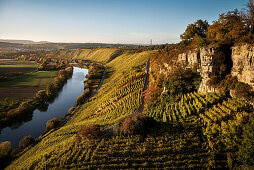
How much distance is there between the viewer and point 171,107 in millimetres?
32031

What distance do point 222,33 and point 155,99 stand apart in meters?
23.3

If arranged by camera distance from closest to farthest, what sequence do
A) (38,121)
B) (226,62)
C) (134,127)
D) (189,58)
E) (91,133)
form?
(134,127) → (91,133) → (226,62) → (189,58) → (38,121)

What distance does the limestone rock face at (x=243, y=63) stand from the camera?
2220 cm

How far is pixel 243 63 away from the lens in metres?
23.9

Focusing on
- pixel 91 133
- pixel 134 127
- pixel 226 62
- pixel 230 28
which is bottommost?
pixel 91 133

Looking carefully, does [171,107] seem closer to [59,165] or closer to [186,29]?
[59,165]

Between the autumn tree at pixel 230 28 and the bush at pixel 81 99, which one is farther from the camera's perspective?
the bush at pixel 81 99

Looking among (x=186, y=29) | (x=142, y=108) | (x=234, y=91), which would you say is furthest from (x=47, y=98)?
(x=234, y=91)

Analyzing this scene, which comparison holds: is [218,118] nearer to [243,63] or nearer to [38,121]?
[243,63]

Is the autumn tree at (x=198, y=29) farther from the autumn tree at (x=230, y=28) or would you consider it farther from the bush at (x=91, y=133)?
the bush at (x=91, y=133)

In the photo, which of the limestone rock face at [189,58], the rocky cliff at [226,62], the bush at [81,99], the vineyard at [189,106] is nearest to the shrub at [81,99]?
the bush at [81,99]

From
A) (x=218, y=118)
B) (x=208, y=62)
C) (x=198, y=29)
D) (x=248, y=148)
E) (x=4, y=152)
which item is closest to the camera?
(x=248, y=148)

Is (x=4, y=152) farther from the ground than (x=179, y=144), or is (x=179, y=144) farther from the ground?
(x=179, y=144)

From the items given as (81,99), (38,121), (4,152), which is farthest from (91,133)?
(81,99)
